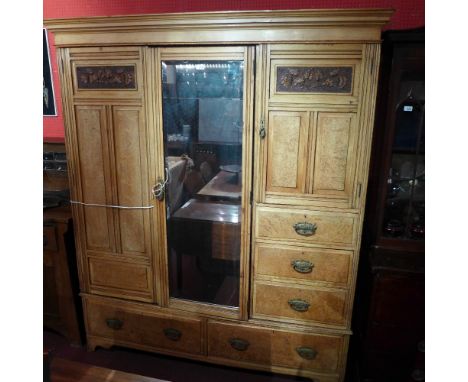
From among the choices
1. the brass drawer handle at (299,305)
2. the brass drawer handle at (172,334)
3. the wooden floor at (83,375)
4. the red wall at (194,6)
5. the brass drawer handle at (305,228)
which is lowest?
the brass drawer handle at (172,334)

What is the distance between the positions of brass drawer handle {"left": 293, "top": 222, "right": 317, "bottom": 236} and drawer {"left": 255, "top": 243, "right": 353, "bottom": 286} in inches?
3.4

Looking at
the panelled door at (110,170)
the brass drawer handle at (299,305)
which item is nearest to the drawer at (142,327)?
the panelled door at (110,170)

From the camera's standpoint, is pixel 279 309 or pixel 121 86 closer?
pixel 121 86

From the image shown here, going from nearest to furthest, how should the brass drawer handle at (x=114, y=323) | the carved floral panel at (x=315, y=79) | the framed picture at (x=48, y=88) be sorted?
1. the carved floral panel at (x=315, y=79)
2. the brass drawer handle at (x=114, y=323)
3. the framed picture at (x=48, y=88)

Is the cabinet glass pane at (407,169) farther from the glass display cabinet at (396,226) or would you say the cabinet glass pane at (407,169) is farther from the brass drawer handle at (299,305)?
the brass drawer handle at (299,305)

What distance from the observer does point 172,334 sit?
196cm

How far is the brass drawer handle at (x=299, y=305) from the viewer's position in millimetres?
1731

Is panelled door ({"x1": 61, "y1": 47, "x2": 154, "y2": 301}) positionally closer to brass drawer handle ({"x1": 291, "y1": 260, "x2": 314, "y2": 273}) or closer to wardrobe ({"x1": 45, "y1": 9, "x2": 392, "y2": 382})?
wardrobe ({"x1": 45, "y1": 9, "x2": 392, "y2": 382})

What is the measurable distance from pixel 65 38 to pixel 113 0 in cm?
66

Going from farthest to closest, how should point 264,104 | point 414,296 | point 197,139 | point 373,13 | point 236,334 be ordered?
point 236,334, point 197,139, point 414,296, point 264,104, point 373,13

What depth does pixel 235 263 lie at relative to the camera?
1.82 m

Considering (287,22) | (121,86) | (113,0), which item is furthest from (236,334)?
(113,0)

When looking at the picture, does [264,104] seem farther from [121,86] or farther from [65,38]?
[65,38]

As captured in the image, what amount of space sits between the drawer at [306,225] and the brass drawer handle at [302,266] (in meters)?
0.11
